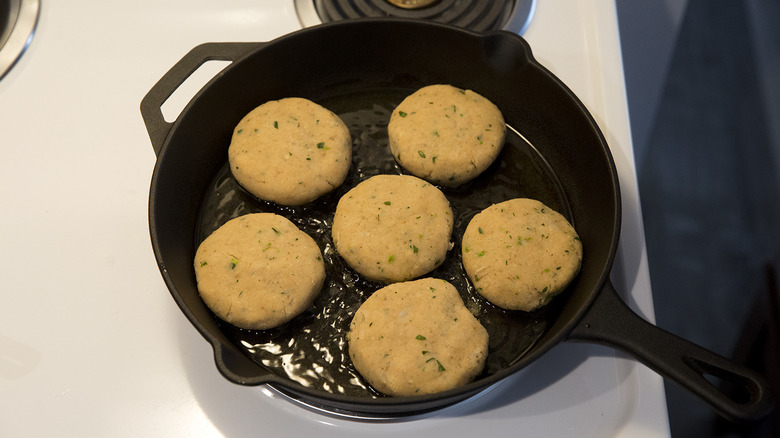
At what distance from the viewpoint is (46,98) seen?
137cm

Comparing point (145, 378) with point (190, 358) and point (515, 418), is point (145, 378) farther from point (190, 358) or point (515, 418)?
point (515, 418)

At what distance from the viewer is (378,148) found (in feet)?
4.55

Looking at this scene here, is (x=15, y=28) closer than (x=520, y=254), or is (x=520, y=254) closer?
(x=520, y=254)

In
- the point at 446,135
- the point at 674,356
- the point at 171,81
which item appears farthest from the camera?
the point at 446,135

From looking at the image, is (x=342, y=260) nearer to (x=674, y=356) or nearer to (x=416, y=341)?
(x=416, y=341)

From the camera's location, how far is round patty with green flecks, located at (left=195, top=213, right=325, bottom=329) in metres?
1.14

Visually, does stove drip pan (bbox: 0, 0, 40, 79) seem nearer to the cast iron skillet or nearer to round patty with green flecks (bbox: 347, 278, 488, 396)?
the cast iron skillet

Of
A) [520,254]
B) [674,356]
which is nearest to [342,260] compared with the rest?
[520,254]

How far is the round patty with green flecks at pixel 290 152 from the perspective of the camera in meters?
1.27

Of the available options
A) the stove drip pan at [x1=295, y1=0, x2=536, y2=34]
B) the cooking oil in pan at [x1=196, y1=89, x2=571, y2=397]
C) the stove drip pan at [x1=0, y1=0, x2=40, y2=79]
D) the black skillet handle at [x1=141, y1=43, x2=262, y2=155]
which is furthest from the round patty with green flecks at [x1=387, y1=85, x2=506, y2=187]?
the stove drip pan at [x1=0, y1=0, x2=40, y2=79]

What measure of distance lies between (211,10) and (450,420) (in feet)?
3.46

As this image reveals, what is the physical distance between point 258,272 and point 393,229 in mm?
269

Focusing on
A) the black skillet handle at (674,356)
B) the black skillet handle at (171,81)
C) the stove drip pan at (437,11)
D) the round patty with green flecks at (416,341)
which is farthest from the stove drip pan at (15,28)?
→ the black skillet handle at (674,356)

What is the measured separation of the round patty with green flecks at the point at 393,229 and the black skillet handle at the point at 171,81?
362 mm
